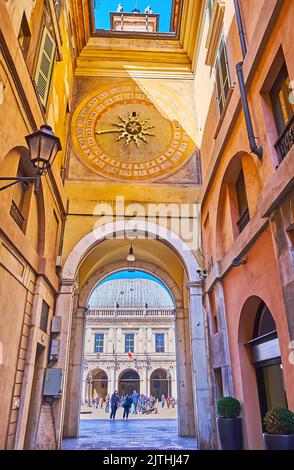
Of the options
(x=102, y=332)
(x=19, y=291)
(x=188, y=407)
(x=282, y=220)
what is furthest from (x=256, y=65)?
(x=102, y=332)

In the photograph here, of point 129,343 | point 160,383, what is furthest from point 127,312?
point 160,383

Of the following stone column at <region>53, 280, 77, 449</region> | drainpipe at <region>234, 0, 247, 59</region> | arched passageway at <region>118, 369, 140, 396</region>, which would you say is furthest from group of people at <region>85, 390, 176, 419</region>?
drainpipe at <region>234, 0, 247, 59</region>

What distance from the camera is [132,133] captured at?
38.5ft

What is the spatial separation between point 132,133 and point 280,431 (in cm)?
991

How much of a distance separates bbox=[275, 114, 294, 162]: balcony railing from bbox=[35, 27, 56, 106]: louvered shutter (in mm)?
5310

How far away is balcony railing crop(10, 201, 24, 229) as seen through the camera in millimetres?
6469

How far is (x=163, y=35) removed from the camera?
13.4 m

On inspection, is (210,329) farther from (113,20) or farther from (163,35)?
(113,20)

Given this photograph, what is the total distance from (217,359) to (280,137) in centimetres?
526

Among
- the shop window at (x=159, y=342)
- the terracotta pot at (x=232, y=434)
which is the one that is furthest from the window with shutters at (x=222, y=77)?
the shop window at (x=159, y=342)

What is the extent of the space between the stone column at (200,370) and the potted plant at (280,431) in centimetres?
515

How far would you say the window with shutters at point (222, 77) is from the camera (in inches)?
324

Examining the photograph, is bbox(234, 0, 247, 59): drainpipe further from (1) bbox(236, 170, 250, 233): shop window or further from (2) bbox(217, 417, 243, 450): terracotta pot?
(2) bbox(217, 417, 243, 450): terracotta pot

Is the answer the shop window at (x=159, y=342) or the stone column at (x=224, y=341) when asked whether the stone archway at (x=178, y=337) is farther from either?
the shop window at (x=159, y=342)
